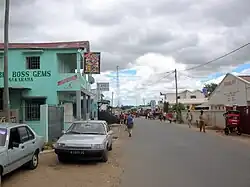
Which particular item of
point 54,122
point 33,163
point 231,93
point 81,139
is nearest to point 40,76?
point 54,122

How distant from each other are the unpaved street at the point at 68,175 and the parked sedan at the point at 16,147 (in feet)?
1.18

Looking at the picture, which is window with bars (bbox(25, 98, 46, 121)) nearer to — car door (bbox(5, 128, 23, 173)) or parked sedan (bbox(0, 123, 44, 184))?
parked sedan (bbox(0, 123, 44, 184))

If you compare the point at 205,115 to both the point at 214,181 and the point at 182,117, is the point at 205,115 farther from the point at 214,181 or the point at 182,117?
the point at 214,181

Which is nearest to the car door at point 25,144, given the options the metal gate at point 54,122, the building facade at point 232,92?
the metal gate at point 54,122

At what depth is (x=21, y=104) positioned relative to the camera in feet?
82.5

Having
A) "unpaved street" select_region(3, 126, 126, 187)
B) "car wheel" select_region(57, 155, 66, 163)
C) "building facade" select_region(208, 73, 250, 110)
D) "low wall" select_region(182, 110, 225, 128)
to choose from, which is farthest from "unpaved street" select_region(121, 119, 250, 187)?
"building facade" select_region(208, 73, 250, 110)

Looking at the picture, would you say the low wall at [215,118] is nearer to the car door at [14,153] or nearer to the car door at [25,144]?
the car door at [25,144]

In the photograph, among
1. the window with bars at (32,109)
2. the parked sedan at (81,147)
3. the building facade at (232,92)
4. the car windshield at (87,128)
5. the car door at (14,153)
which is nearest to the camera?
the car door at (14,153)

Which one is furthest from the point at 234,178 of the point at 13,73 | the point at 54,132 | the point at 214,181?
the point at 13,73

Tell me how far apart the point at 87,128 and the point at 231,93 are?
105 feet

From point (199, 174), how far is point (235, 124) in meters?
17.0

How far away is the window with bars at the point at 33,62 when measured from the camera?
2583 centimetres

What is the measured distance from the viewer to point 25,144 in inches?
421

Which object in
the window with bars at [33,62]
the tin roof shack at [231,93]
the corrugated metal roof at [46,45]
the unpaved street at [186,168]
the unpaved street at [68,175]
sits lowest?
the unpaved street at [186,168]
